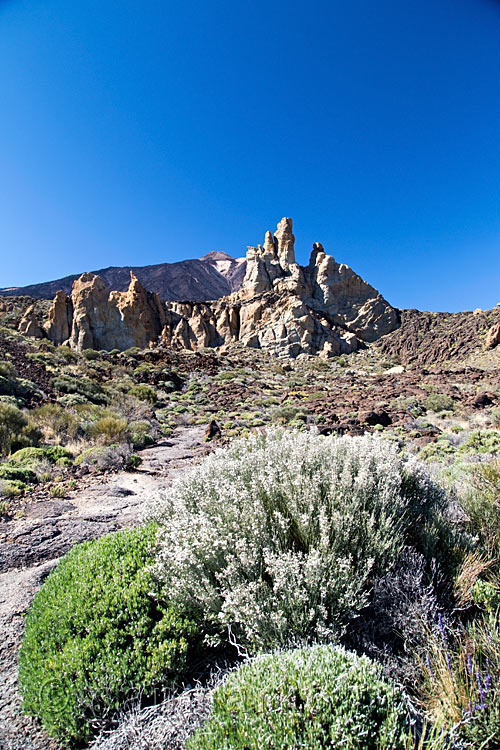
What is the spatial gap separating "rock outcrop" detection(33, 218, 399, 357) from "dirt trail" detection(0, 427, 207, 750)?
41516 millimetres

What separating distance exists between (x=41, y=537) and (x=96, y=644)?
2.65 m

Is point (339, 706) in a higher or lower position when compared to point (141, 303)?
lower

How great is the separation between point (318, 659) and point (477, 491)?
271cm

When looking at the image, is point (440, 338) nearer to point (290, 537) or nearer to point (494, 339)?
point (494, 339)

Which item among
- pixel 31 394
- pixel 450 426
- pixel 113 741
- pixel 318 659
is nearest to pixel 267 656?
pixel 318 659

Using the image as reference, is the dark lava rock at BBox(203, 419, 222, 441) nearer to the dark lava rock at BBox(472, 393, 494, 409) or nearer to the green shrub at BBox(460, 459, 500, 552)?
the green shrub at BBox(460, 459, 500, 552)

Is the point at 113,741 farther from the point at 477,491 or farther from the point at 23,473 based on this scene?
the point at 23,473

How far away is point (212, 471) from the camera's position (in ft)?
11.3

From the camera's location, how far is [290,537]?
2.52 meters

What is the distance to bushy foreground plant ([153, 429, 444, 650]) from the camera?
6.17ft

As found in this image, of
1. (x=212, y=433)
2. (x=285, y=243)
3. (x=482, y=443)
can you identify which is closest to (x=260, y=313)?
(x=285, y=243)

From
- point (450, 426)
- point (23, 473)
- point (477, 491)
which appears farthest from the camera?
point (450, 426)

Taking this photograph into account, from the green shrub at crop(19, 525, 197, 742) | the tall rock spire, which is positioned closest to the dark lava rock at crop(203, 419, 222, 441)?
the green shrub at crop(19, 525, 197, 742)

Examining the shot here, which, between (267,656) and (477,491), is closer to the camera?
(267,656)
